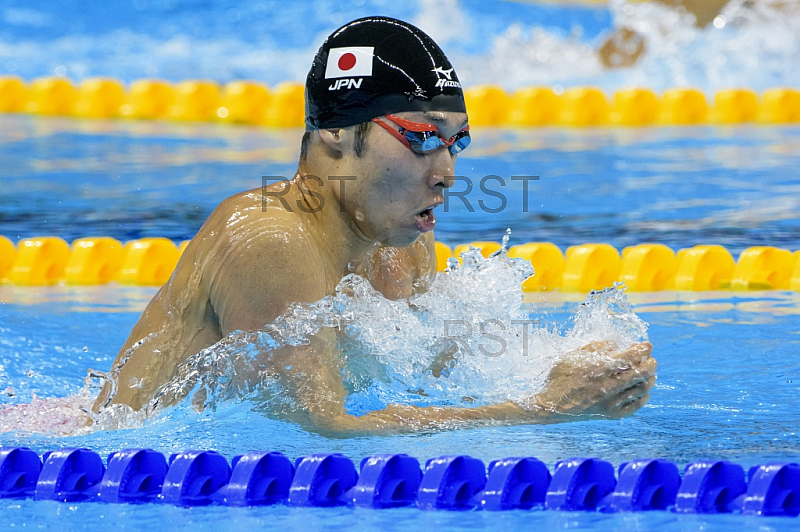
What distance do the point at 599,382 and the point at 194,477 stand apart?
91 cm

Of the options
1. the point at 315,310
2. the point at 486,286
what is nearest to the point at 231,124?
the point at 486,286

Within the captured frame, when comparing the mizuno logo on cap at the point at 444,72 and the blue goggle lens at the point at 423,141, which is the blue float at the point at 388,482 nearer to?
the blue goggle lens at the point at 423,141

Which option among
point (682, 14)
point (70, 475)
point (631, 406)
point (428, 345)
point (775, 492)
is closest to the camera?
point (775, 492)

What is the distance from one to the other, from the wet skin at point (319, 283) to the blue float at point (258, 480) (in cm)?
11

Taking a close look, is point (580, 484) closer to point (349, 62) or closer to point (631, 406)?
point (631, 406)

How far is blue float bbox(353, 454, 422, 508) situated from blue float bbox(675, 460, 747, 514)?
1.77ft

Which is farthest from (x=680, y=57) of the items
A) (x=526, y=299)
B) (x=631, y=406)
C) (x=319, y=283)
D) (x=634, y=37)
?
(x=319, y=283)

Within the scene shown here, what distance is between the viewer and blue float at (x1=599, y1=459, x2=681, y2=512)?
2098 mm

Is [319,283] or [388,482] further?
[319,283]

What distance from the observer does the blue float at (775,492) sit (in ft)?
6.72

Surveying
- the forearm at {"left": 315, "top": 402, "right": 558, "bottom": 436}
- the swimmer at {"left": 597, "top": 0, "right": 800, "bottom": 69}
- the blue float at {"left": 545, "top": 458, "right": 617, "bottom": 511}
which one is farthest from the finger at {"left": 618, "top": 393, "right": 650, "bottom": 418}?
the swimmer at {"left": 597, "top": 0, "right": 800, "bottom": 69}

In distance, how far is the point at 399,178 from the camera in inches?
92.1

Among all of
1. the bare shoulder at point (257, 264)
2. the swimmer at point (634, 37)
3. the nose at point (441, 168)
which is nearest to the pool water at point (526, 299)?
the bare shoulder at point (257, 264)

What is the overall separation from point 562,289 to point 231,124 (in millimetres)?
4086
